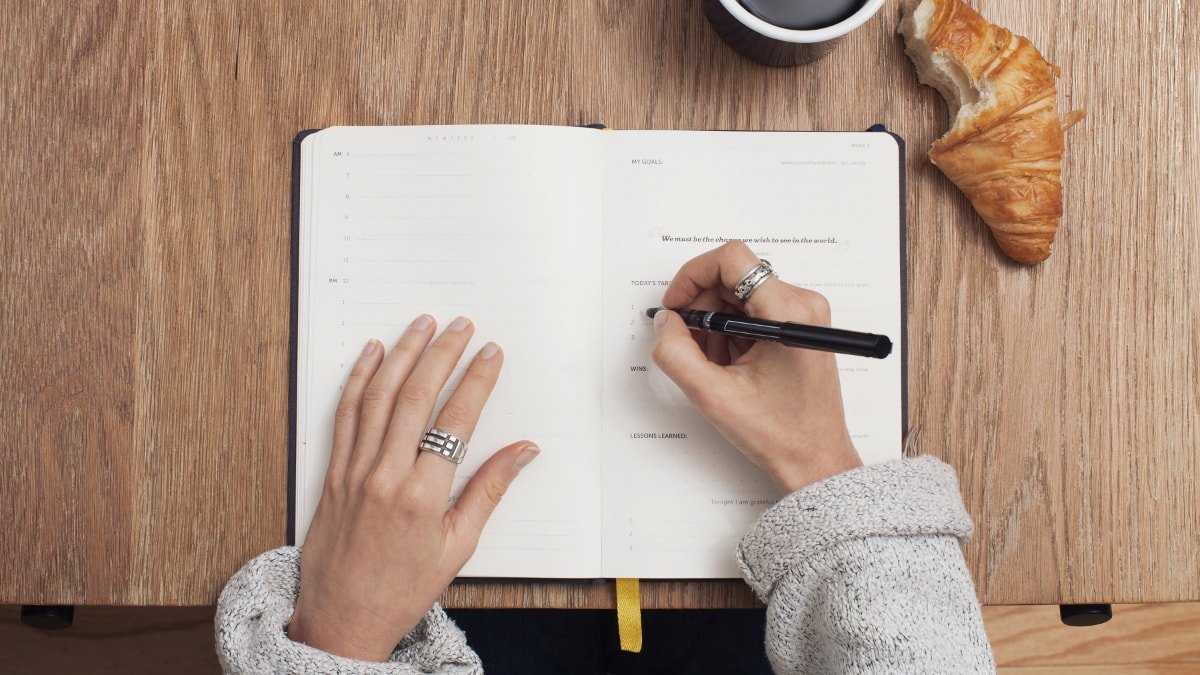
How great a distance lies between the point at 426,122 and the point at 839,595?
505 millimetres

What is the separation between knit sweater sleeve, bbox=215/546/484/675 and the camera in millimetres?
516

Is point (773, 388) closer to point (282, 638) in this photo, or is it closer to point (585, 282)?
point (585, 282)

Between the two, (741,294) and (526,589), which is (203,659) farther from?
(741,294)

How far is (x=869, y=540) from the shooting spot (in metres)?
0.51

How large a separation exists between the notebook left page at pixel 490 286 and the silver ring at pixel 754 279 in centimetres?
12

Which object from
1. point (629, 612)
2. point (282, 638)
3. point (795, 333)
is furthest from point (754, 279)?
point (282, 638)

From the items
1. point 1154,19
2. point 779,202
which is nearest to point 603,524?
point 779,202

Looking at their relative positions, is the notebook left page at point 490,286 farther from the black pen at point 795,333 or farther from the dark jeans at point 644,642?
the dark jeans at point 644,642

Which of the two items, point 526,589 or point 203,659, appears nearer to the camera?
point 526,589

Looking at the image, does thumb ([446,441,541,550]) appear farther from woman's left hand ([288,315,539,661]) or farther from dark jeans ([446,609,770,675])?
dark jeans ([446,609,770,675])

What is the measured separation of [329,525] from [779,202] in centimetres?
46

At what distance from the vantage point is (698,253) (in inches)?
23.5

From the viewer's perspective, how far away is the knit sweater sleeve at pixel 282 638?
1.69 feet

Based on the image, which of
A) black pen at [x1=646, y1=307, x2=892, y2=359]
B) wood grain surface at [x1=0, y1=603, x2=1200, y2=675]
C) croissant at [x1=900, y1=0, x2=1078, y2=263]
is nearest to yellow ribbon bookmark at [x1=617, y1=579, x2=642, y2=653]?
black pen at [x1=646, y1=307, x2=892, y2=359]
